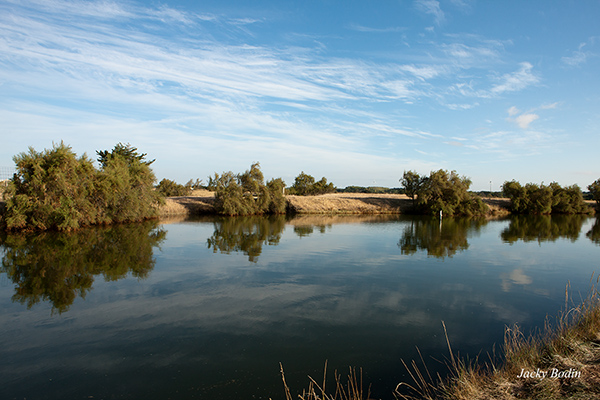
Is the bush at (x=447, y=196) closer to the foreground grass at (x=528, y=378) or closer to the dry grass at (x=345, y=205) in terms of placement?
the dry grass at (x=345, y=205)

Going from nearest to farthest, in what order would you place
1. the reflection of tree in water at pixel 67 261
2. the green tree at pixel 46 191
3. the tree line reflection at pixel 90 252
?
the reflection of tree in water at pixel 67 261 → the tree line reflection at pixel 90 252 → the green tree at pixel 46 191

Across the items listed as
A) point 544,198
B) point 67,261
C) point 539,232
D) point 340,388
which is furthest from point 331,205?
point 340,388

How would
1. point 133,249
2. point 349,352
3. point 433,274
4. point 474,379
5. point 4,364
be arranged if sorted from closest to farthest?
point 474,379 < point 4,364 < point 349,352 < point 433,274 < point 133,249

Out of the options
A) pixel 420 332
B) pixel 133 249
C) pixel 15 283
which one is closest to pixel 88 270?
pixel 15 283

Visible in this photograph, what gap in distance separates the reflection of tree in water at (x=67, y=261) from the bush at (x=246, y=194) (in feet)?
61.8

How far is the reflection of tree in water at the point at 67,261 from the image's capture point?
1102 cm

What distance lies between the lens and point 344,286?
11.5 m

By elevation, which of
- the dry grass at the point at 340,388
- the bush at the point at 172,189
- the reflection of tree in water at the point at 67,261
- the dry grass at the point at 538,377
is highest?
the bush at the point at 172,189

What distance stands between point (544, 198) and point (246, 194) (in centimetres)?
4645

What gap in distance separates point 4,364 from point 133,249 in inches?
479

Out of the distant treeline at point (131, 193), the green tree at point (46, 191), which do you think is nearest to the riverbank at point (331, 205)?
the distant treeline at point (131, 193)

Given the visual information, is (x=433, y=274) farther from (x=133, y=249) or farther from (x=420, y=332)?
(x=133, y=249)

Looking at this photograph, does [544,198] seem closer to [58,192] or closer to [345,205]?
[345,205]

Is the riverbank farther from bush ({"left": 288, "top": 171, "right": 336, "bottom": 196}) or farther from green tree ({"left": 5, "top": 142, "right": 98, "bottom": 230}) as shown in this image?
green tree ({"left": 5, "top": 142, "right": 98, "bottom": 230})
